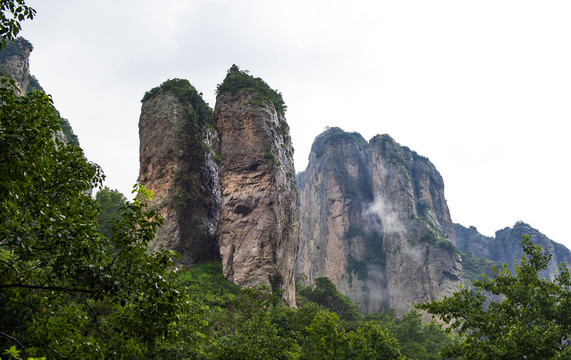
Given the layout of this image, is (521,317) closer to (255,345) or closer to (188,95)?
(255,345)

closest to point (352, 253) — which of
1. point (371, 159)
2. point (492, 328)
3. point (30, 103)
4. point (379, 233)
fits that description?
point (379, 233)

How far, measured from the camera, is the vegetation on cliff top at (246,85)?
1684 inches

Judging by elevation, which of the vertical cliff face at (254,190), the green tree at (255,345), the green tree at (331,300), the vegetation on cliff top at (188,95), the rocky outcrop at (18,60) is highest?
the rocky outcrop at (18,60)

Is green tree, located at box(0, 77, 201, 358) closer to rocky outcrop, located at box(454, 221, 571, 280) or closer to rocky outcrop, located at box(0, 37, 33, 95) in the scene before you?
rocky outcrop, located at box(0, 37, 33, 95)

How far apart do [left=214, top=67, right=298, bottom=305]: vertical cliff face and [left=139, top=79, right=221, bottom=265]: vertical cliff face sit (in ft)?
9.58

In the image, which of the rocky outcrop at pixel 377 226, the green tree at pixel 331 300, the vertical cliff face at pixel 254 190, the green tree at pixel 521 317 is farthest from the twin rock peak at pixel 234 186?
the green tree at pixel 521 317

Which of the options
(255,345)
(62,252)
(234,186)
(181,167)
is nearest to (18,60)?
(181,167)

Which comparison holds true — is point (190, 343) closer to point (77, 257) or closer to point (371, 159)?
point (77, 257)

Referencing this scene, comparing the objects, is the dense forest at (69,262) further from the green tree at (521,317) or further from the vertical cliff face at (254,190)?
the vertical cliff face at (254,190)

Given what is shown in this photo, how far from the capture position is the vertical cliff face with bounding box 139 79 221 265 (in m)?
36.8

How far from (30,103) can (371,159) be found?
94228mm

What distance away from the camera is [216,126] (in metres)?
42.4

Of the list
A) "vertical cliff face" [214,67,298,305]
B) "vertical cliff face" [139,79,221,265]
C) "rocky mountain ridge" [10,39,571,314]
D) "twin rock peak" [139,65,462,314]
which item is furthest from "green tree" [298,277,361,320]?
"vertical cliff face" [139,79,221,265]

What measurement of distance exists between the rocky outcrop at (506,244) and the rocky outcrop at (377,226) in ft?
107
